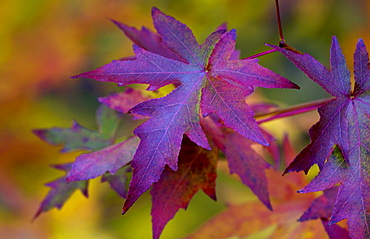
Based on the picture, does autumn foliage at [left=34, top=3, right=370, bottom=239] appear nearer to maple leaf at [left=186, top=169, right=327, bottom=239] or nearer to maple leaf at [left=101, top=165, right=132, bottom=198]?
maple leaf at [left=101, top=165, right=132, bottom=198]

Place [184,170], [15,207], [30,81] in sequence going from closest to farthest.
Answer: [184,170] → [15,207] → [30,81]

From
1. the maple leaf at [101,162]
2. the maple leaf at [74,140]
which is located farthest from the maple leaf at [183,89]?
the maple leaf at [74,140]

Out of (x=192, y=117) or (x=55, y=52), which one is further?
(x=55, y=52)

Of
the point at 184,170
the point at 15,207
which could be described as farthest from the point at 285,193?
the point at 15,207

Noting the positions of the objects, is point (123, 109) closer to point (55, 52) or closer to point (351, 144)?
point (351, 144)

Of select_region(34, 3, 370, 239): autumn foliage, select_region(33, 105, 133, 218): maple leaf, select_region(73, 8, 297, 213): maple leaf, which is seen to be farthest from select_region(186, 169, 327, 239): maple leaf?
select_region(73, 8, 297, 213): maple leaf

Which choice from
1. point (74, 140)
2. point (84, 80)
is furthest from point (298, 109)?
point (84, 80)
